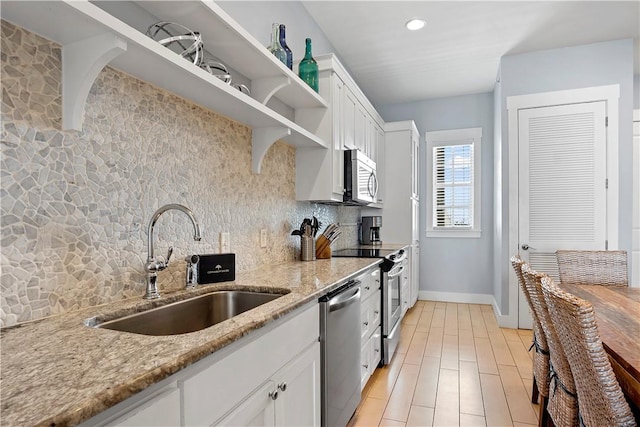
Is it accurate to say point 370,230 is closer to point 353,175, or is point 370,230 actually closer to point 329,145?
point 353,175

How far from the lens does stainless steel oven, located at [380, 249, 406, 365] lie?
111 inches

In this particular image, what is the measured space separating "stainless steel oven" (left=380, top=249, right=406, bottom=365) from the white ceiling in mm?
2161

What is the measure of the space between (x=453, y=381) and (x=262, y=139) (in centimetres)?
220

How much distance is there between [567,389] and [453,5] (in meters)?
2.95

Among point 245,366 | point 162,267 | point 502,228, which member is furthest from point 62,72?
point 502,228

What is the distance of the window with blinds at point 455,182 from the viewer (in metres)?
5.09

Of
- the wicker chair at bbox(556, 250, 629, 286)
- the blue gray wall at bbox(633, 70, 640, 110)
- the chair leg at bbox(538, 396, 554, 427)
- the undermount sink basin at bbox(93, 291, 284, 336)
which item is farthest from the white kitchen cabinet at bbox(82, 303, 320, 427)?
the blue gray wall at bbox(633, 70, 640, 110)

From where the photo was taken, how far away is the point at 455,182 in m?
5.21

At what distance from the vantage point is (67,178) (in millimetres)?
1116

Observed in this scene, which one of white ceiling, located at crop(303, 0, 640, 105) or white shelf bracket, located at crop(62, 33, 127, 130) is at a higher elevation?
white ceiling, located at crop(303, 0, 640, 105)

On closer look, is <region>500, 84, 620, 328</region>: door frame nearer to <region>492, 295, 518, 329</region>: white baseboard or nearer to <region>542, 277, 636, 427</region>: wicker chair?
<region>492, 295, 518, 329</region>: white baseboard

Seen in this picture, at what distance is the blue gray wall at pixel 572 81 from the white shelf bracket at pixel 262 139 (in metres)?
3.01

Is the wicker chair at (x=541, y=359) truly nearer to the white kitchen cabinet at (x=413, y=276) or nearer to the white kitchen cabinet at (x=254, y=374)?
the white kitchen cabinet at (x=254, y=374)

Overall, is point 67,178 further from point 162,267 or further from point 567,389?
point 567,389
